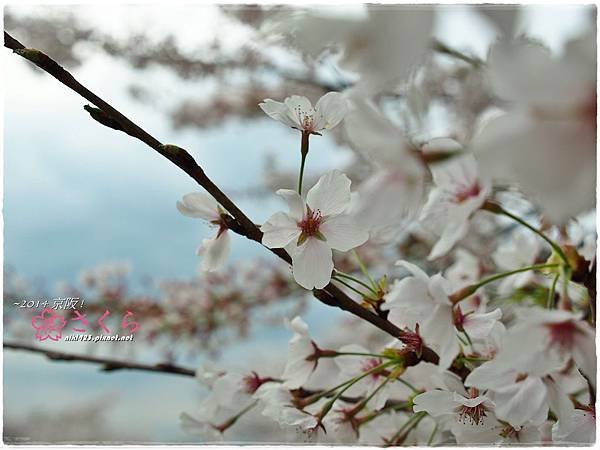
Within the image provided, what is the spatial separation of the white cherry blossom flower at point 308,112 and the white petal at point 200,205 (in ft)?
0.19

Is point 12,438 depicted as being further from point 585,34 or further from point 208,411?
point 585,34

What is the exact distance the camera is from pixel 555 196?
156 mm

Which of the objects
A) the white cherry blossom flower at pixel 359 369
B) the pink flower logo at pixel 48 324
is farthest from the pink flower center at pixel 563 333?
the pink flower logo at pixel 48 324

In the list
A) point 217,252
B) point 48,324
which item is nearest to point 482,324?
point 217,252

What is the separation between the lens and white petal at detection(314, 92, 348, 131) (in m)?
0.32

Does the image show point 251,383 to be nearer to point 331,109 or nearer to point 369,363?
point 369,363

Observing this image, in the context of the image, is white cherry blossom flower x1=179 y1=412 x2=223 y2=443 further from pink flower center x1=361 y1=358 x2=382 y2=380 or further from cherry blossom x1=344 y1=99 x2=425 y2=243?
cherry blossom x1=344 y1=99 x2=425 y2=243

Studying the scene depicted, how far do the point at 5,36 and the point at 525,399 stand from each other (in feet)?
0.94

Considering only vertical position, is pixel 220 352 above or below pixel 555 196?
below

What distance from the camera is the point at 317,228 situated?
1.08ft

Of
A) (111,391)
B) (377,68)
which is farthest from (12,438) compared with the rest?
(111,391)

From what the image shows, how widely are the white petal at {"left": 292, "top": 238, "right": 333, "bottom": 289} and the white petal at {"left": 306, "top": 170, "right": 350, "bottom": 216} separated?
0.7 inches

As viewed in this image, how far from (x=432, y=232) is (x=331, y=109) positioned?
0.08 m

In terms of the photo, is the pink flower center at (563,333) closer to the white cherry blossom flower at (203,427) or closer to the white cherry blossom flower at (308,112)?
the white cherry blossom flower at (308,112)
